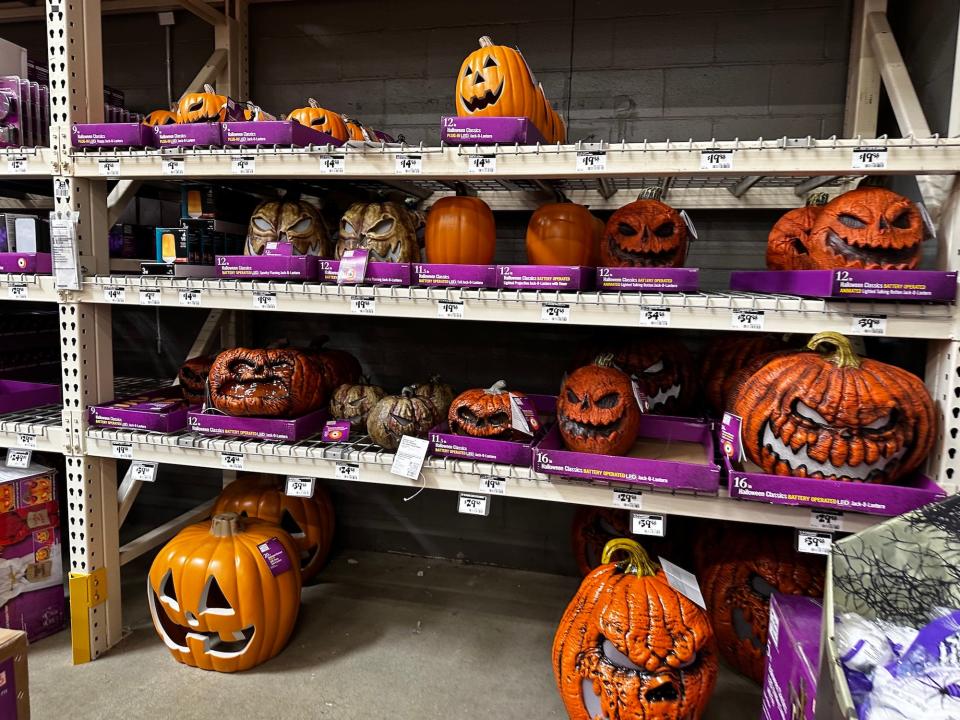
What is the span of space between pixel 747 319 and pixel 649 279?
0.91 ft

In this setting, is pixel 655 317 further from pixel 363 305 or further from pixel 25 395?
pixel 25 395

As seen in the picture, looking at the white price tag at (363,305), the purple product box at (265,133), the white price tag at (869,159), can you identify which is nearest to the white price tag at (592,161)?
the white price tag at (869,159)

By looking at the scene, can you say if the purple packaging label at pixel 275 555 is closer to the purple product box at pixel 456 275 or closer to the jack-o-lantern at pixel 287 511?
the jack-o-lantern at pixel 287 511

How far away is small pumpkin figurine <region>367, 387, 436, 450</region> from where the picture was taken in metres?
1.97

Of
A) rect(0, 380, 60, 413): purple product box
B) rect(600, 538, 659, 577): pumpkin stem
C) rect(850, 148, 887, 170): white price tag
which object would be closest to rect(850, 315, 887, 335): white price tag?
rect(850, 148, 887, 170): white price tag

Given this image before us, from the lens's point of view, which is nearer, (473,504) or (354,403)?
(473,504)

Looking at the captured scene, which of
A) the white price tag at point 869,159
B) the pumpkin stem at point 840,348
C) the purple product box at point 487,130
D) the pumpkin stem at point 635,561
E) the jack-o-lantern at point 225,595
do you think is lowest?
the jack-o-lantern at point 225,595

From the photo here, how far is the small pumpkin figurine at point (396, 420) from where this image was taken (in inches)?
77.6

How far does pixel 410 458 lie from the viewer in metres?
1.85

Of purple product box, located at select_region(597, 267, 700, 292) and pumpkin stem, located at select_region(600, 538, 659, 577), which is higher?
purple product box, located at select_region(597, 267, 700, 292)

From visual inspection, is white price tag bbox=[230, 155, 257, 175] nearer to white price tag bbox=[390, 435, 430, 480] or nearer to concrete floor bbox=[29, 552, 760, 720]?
white price tag bbox=[390, 435, 430, 480]

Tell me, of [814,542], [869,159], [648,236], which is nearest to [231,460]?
[648,236]

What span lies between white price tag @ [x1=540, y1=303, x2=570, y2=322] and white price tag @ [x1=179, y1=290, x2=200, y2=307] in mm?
1097

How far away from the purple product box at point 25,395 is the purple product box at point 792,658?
8.71 feet
